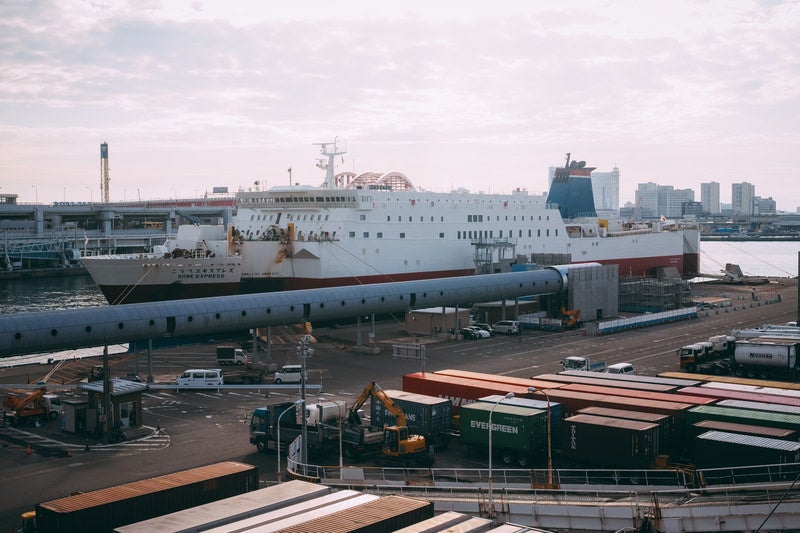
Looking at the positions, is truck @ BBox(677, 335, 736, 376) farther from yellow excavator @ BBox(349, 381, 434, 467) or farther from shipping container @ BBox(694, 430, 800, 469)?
yellow excavator @ BBox(349, 381, 434, 467)

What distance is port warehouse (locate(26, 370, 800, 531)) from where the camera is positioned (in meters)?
13.9

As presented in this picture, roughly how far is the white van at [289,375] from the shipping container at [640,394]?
11049 millimetres

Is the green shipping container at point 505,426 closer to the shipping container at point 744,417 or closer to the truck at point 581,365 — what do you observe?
the shipping container at point 744,417

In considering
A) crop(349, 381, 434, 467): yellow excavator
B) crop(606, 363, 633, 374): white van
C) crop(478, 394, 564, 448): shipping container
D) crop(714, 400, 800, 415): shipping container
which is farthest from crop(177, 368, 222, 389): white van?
crop(714, 400, 800, 415): shipping container

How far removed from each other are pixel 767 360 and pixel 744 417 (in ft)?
43.2

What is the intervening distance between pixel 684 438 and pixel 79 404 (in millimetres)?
17723

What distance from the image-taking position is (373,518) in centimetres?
1292

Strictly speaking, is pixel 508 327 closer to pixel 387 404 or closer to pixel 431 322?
pixel 431 322

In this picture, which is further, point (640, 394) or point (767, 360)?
point (767, 360)

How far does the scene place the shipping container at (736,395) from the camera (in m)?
23.5

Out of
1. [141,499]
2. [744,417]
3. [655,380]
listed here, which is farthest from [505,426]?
[141,499]

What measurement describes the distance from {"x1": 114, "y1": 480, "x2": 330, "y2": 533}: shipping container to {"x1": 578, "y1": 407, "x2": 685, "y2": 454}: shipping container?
944cm

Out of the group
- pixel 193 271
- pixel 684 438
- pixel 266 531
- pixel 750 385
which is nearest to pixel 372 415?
pixel 684 438

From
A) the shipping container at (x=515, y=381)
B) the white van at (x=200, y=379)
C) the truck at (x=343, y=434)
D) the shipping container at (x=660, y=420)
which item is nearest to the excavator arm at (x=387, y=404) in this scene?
the truck at (x=343, y=434)
